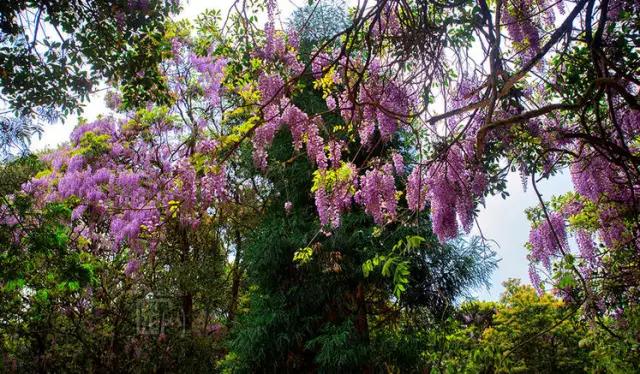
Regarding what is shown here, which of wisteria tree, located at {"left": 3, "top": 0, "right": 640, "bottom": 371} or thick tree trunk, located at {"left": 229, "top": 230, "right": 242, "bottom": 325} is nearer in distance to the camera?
wisteria tree, located at {"left": 3, "top": 0, "right": 640, "bottom": 371}

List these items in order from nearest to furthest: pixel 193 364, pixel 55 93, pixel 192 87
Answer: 1. pixel 55 93
2. pixel 193 364
3. pixel 192 87

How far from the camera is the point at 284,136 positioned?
7.45m

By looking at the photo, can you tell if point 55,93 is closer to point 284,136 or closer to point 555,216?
point 284,136

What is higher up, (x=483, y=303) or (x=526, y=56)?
(x=526, y=56)

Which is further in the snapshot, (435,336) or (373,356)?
(373,356)

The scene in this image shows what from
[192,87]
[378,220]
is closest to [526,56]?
[378,220]

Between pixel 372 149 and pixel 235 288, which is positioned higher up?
pixel 235 288

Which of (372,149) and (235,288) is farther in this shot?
(235,288)

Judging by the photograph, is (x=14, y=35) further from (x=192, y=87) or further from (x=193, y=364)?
(x=193, y=364)

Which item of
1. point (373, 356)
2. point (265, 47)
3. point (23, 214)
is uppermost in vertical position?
point (265, 47)

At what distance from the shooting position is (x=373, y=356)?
19.9ft

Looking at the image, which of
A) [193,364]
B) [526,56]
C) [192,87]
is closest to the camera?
[526,56]

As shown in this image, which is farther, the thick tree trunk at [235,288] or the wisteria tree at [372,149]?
the thick tree trunk at [235,288]

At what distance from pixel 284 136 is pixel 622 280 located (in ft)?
15.6
